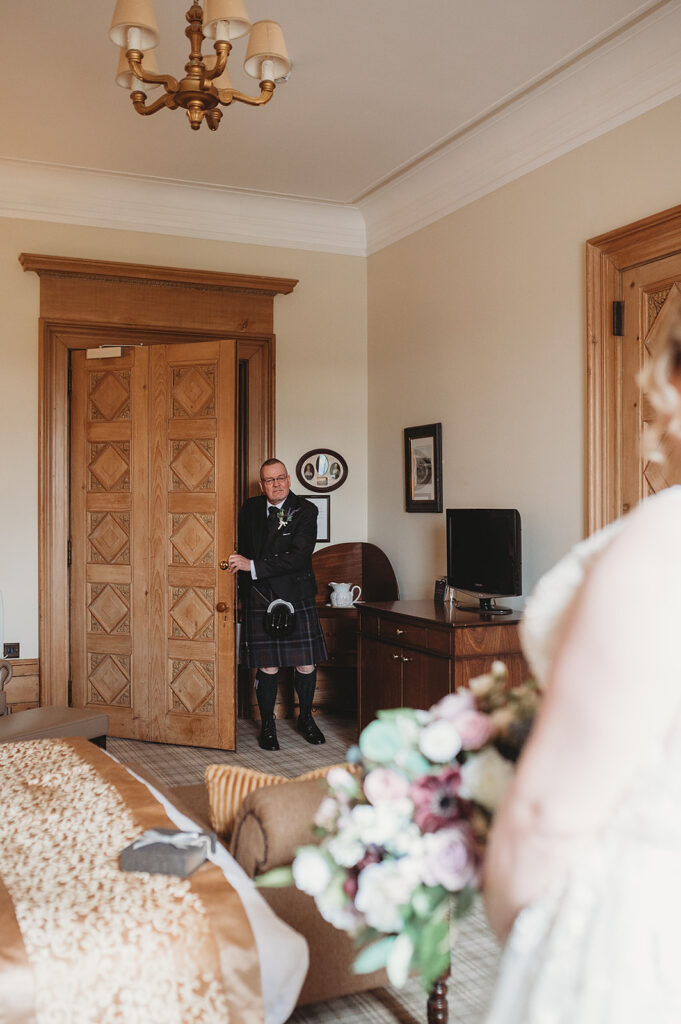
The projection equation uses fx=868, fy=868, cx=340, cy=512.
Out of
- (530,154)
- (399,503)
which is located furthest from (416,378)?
(530,154)

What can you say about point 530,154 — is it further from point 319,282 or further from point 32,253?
point 32,253

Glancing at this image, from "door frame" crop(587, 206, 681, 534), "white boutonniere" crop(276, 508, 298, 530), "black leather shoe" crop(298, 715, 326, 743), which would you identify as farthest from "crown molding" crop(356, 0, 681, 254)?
"black leather shoe" crop(298, 715, 326, 743)

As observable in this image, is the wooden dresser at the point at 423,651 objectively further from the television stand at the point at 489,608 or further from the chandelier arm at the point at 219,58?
the chandelier arm at the point at 219,58

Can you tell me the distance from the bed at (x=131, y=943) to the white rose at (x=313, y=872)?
2.86 ft

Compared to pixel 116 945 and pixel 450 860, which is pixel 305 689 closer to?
pixel 116 945

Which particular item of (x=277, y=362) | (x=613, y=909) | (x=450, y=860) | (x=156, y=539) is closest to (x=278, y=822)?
(x=450, y=860)

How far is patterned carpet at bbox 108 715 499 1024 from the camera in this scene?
2432 mm

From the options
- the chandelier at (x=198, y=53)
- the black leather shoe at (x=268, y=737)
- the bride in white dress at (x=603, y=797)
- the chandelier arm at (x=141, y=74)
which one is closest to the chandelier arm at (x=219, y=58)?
the chandelier at (x=198, y=53)

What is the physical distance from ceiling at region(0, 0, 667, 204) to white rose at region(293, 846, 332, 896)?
11.8 feet

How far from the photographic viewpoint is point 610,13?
12.0ft

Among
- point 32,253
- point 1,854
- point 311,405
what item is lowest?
point 1,854

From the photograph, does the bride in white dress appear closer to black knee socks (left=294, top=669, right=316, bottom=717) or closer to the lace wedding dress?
the lace wedding dress

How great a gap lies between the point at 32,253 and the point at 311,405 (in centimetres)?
209

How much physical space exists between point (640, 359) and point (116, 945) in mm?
3261
